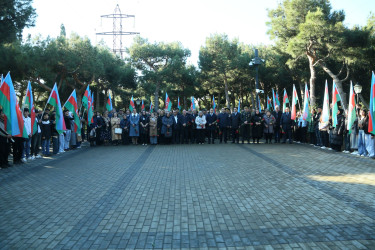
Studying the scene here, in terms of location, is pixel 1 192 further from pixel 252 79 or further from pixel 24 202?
pixel 252 79

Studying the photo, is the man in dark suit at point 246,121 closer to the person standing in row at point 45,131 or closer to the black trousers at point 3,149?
the person standing in row at point 45,131

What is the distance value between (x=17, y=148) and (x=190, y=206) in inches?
307

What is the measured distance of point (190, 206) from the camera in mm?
5508

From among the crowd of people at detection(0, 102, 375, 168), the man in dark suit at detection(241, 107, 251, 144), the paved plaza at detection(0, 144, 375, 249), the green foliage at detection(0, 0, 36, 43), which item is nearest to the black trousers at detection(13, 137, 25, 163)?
the paved plaza at detection(0, 144, 375, 249)

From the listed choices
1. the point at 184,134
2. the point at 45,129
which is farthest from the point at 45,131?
the point at 184,134

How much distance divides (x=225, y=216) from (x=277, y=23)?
93.9ft

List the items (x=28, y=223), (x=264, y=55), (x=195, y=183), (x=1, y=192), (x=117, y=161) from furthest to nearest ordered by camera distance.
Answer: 1. (x=264, y=55)
2. (x=117, y=161)
3. (x=195, y=183)
4. (x=1, y=192)
5. (x=28, y=223)

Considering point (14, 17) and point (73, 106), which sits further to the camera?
point (14, 17)

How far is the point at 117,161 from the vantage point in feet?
35.3

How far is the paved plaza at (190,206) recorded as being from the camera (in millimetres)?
4112

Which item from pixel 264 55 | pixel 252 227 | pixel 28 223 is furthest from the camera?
pixel 264 55

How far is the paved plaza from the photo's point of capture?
4.11 metres

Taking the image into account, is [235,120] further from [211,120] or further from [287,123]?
[287,123]

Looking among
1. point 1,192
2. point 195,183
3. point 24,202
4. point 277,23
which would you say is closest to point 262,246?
point 195,183
